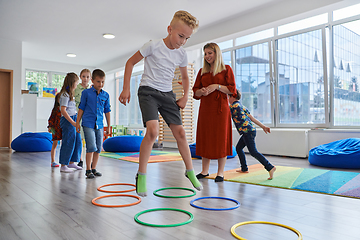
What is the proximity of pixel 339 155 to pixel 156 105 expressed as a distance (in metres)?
2.89

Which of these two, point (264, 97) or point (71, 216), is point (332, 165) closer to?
point (264, 97)

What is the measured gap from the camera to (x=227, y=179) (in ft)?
8.86

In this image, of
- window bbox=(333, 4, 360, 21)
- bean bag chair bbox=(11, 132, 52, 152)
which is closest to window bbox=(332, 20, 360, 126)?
window bbox=(333, 4, 360, 21)

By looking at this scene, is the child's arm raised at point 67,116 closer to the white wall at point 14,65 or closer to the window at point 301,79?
the window at point 301,79

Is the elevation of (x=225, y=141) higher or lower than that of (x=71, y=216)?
higher

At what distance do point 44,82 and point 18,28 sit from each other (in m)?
3.40

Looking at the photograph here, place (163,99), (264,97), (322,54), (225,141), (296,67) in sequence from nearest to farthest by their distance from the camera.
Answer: (163,99) < (225,141) < (322,54) < (296,67) < (264,97)

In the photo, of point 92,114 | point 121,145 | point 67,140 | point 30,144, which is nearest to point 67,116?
point 67,140

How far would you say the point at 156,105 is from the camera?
1.86 meters

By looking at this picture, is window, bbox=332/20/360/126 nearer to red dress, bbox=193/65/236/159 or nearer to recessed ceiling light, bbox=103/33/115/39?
red dress, bbox=193/65/236/159

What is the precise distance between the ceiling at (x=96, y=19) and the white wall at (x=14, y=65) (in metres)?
0.22

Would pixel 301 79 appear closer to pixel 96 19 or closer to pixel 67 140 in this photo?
pixel 96 19

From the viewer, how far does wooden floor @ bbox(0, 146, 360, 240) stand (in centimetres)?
131

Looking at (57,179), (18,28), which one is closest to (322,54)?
(57,179)
